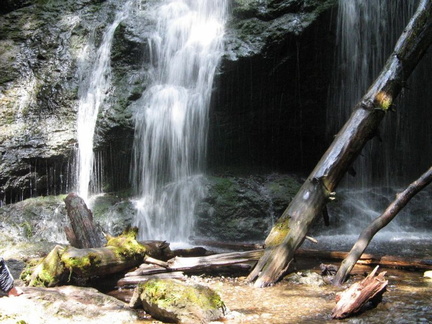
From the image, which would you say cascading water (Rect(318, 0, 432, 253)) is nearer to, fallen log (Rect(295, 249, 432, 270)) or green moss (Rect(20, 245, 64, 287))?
fallen log (Rect(295, 249, 432, 270))

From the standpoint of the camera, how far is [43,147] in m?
9.36

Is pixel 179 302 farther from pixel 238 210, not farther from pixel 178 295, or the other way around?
pixel 238 210

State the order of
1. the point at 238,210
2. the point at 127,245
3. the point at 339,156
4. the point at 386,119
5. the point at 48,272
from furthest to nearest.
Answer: the point at 386,119 → the point at 238,210 → the point at 339,156 → the point at 127,245 → the point at 48,272

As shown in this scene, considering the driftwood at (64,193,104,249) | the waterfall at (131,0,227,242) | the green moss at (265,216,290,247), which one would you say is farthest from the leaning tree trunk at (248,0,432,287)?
the waterfall at (131,0,227,242)

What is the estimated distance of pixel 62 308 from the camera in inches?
148

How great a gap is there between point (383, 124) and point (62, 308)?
9955 mm

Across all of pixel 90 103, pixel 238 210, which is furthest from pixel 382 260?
pixel 90 103

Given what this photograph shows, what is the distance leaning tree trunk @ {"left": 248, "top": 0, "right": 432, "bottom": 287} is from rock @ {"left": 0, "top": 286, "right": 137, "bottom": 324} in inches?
68.7

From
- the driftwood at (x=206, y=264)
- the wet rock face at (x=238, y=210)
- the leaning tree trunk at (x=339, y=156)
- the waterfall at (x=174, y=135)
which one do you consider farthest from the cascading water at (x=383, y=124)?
the waterfall at (x=174, y=135)

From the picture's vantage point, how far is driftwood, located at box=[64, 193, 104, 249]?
214 inches

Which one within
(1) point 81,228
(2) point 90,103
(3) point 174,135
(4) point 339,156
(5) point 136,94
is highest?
(5) point 136,94

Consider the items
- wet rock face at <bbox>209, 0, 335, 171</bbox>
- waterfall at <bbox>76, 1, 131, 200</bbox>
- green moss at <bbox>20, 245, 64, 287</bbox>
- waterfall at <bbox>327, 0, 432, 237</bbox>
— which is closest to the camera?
green moss at <bbox>20, 245, 64, 287</bbox>

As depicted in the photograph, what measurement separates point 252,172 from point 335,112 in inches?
106

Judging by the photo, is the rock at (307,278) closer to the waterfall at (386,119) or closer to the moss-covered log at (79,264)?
the moss-covered log at (79,264)
